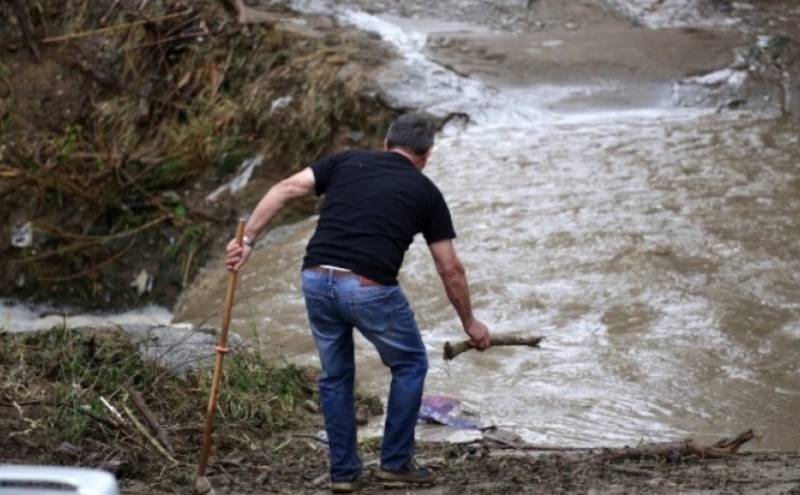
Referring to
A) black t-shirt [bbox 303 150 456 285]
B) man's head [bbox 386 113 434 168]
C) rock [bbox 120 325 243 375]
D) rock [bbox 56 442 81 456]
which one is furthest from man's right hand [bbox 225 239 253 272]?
rock [bbox 120 325 243 375]

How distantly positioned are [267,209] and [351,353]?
2.14ft

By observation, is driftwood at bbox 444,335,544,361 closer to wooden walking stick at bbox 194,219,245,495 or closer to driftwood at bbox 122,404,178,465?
wooden walking stick at bbox 194,219,245,495

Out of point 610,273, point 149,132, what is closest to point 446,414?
point 610,273

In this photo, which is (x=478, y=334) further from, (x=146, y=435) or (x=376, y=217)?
(x=146, y=435)

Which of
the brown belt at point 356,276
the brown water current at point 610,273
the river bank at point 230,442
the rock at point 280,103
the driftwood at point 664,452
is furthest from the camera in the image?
the rock at point 280,103

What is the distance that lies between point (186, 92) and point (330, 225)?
820 cm

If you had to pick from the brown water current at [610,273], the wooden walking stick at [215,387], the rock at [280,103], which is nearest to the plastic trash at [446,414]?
the brown water current at [610,273]

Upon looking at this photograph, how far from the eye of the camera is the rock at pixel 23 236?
449 inches

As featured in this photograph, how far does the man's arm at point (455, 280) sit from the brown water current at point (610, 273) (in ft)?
5.10

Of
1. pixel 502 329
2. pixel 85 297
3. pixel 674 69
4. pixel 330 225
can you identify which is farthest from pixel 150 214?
pixel 330 225

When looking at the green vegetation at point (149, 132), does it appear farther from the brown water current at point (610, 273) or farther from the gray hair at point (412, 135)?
the gray hair at point (412, 135)

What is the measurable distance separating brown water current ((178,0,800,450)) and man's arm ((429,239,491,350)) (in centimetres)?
155

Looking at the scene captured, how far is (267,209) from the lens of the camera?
5.08 metres

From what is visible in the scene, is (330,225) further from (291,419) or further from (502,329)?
(502,329)
